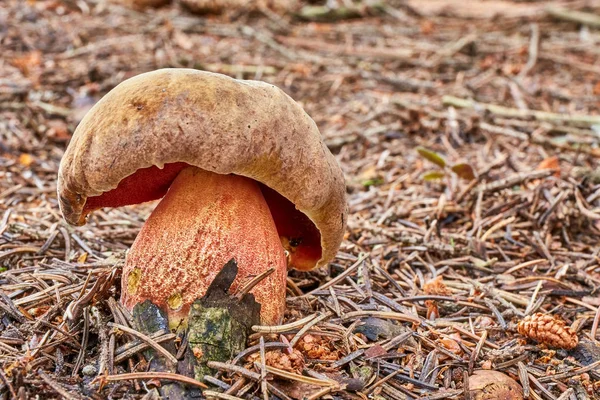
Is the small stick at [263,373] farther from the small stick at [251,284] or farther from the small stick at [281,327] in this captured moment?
the small stick at [251,284]

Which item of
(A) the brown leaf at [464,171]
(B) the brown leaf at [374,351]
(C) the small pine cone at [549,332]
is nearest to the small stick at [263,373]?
(B) the brown leaf at [374,351]

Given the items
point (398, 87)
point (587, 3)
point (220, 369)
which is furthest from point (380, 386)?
point (587, 3)

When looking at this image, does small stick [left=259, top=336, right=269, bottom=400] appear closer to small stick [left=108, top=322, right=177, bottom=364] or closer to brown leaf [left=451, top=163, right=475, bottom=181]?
small stick [left=108, top=322, right=177, bottom=364]

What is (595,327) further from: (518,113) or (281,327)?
(518,113)

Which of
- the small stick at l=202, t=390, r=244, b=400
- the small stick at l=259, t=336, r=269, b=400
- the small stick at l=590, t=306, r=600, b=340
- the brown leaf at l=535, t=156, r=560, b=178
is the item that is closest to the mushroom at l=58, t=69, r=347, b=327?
the small stick at l=259, t=336, r=269, b=400

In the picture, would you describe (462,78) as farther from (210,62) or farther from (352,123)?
(210,62)

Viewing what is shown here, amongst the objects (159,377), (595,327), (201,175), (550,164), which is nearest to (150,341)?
(159,377)

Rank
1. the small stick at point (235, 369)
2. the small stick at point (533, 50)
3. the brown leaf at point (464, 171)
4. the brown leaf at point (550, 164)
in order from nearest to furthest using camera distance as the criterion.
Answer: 1. the small stick at point (235, 369)
2. the brown leaf at point (464, 171)
3. the brown leaf at point (550, 164)
4. the small stick at point (533, 50)

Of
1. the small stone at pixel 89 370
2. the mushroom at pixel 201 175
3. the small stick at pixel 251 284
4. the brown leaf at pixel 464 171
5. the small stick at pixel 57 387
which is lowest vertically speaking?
the brown leaf at pixel 464 171
